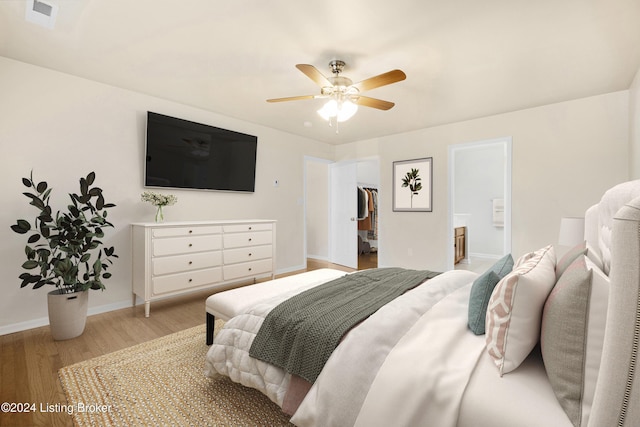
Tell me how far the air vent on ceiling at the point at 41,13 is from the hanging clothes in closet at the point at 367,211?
4.88 m

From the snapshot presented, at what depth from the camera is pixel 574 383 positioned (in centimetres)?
85

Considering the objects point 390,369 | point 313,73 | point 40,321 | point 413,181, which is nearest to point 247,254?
point 40,321

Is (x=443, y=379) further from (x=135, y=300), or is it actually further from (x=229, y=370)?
(x=135, y=300)

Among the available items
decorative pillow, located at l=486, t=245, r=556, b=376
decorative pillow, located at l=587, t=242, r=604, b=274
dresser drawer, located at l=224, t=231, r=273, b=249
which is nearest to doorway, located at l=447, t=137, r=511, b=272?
dresser drawer, located at l=224, t=231, r=273, b=249

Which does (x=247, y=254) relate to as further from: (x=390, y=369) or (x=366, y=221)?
(x=366, y=221)

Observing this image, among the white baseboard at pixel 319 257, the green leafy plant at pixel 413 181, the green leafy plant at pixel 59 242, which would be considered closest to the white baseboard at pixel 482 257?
the green leafy plant at pixel 413 181

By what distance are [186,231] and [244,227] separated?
0.75 meters

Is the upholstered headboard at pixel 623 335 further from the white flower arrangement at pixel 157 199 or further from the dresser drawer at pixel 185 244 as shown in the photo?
the white flower arrangement at pixel 157 199

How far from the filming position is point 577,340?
0.87 metres

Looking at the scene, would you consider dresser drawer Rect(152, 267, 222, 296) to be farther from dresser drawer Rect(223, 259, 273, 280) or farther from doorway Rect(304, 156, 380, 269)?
doorway Rect(304, 156, 380, 269)

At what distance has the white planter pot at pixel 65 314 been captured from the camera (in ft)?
7.95

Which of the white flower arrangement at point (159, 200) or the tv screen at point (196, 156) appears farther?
the tv screen at point (196, 156)

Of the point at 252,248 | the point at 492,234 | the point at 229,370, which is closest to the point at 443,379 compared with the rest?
the point at 229,370

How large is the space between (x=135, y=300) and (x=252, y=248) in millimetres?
1425
